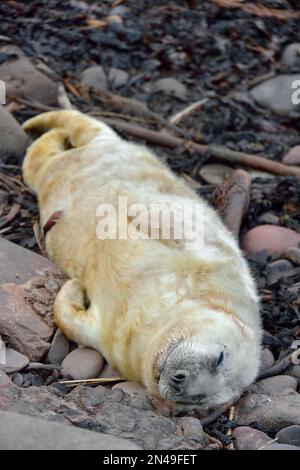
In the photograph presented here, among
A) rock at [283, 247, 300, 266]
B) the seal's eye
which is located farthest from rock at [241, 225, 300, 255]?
the seal's eye

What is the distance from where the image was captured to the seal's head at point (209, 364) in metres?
4.03

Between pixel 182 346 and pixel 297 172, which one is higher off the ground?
pixel 182 346

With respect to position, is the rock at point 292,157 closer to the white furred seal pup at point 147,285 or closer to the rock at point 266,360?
the white furred seal pup at point 147,285

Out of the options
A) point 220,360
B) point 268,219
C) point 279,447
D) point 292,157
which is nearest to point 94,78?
point 292,157

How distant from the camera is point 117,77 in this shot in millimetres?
7391

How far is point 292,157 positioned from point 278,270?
136 centimetres

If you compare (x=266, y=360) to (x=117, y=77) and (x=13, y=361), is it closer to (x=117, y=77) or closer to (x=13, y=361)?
(x=13, y=361)

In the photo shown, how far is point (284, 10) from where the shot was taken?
27.7 ft

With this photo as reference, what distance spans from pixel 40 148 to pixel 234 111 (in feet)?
6.21

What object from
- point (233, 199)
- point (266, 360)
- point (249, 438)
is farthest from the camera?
point (233, 199)

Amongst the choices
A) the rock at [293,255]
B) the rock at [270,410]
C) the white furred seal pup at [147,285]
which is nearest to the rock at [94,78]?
the white furred seal pup at [147,285]

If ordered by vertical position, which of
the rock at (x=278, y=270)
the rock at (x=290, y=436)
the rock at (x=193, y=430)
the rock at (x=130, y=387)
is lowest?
the rock at (x=278, y=270)
